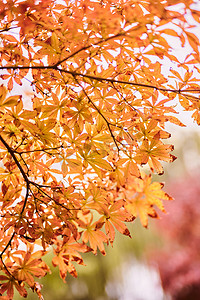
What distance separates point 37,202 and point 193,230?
3237 mm

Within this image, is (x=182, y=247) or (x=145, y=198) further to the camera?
(x=182, y=247)

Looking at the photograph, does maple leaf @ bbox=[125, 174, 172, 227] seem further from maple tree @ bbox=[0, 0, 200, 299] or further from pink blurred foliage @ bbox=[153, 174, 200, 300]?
pink blurred foliage @ bbox=[153, 174, 200, 300]

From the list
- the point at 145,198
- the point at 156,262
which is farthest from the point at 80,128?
the point at 156,262

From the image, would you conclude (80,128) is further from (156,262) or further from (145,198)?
(156,262)

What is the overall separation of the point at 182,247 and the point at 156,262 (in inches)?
14.7

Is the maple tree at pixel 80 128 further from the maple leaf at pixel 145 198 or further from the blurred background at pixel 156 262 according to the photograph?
the blurred background at pixel 156 262

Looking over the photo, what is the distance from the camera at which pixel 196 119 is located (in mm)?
954

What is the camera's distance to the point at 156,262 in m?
3.73

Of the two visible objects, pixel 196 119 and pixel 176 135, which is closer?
pixel 196 119

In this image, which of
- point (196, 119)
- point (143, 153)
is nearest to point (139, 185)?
point (143, 153)

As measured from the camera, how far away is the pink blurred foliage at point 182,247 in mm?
3637

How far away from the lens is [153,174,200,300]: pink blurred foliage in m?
3.64

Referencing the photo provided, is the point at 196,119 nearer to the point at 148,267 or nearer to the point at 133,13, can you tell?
the point at 133,13

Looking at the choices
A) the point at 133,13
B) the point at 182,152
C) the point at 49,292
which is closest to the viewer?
the point at 133,13
